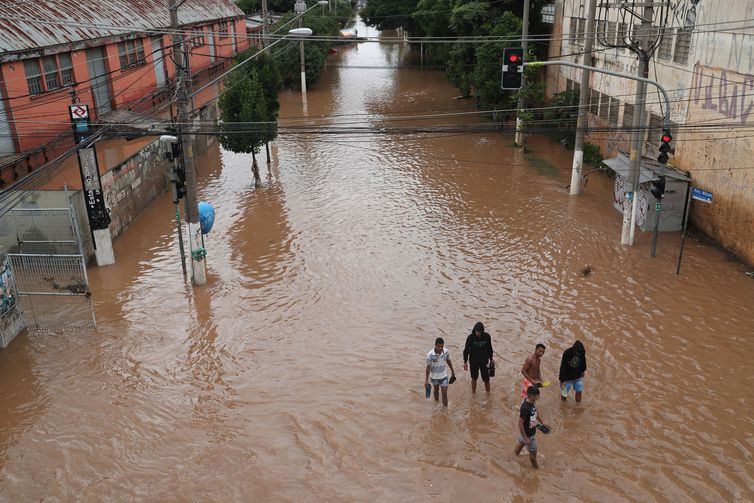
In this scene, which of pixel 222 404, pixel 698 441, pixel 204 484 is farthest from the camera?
pixel 222 404

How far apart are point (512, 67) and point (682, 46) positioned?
8963 mm

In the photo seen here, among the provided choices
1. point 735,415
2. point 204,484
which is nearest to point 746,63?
point 735,415

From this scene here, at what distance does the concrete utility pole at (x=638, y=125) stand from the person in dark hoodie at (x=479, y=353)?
8210 millimetres

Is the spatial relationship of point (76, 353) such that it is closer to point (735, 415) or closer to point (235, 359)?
point (235, 359)

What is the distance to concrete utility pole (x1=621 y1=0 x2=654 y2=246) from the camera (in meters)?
15.4

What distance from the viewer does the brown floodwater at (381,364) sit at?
8.61 m

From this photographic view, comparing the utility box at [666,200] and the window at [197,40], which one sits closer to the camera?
the utility box at [666,200]

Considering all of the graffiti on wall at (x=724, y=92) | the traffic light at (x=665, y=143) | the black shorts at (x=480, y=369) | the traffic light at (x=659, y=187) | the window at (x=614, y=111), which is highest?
the graffiti on wall at (x=724, y=92)

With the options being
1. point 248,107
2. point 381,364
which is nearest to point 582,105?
point 248,107

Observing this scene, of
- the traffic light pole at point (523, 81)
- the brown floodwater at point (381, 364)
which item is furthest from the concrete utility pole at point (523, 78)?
the brown floodwater at point (381, 364)

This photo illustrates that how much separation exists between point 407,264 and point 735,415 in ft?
27.2

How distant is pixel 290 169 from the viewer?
25359 millimetres

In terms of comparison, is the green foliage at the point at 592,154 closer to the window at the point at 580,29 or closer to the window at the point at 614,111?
the window at the point at 614,111

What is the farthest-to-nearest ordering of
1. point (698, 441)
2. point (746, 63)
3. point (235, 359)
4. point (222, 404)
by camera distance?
point (746, 63)
point (235, 359)
point (222, 404)
point (698, 441)
